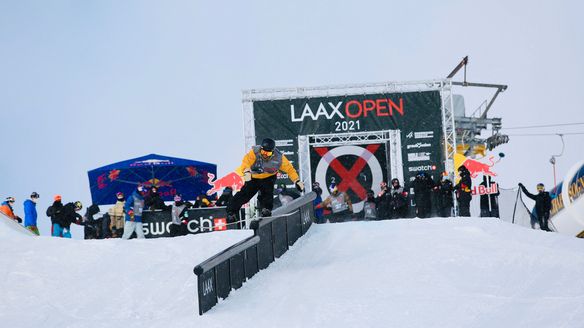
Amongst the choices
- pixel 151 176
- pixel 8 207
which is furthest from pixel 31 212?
pixel 151 176

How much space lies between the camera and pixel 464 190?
13891 millimetres

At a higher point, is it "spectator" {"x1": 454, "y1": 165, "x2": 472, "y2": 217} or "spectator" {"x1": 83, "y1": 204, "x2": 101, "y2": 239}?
"spectator" {"x1": 454, "y1": 165, "x2": 472, "y2": 217}

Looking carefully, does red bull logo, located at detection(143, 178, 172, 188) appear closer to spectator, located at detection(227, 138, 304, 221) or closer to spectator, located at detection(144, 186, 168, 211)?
spectator, located at detection(144, 186, 168, 211)

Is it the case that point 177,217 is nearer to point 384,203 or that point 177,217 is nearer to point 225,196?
point 225,196

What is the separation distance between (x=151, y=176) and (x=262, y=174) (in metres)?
9.54

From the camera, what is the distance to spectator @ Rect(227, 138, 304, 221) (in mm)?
9008

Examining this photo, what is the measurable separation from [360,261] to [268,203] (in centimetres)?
211

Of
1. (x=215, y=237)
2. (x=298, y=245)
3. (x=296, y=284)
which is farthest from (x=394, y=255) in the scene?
(x=215, y=237)

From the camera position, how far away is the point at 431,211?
1471 cm

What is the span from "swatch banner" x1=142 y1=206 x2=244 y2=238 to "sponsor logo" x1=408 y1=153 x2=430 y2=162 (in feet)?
17.5

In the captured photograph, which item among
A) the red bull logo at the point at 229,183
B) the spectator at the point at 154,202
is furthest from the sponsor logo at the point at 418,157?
the spectator at the point at 154,202

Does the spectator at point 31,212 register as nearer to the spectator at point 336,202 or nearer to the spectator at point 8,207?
the spectator at point 8,207

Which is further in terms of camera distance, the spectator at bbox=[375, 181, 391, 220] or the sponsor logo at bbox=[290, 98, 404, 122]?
Answer: the sponsor logo at bbox=[290, 98, 404, 122]

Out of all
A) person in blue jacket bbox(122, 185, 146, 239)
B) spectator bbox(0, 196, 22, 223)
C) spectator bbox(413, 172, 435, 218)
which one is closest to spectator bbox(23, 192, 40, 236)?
spectator bbox(0, 196, 22, 223)
